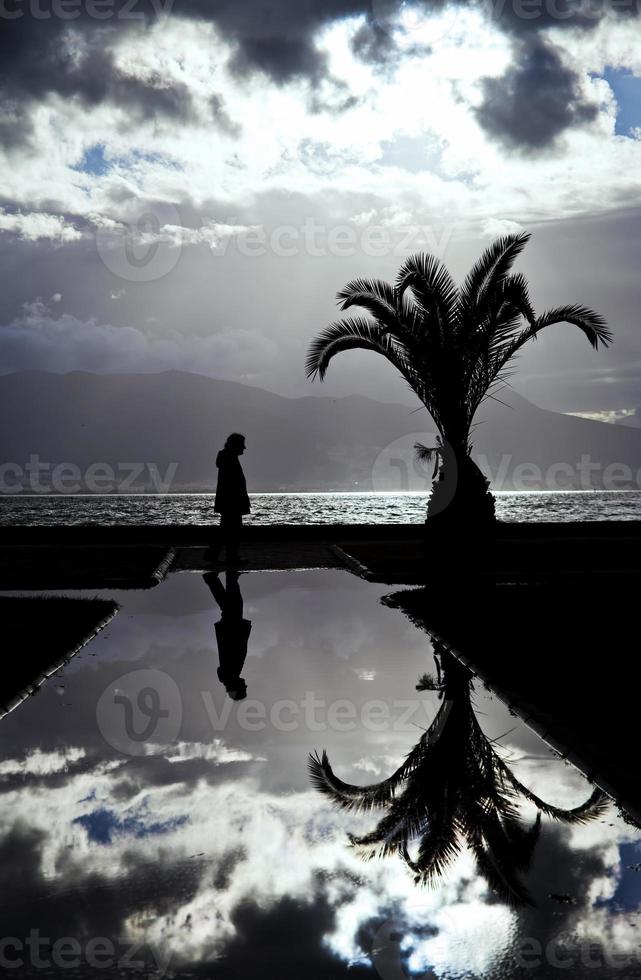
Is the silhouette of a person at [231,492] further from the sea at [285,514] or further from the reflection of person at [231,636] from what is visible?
the sea at [285,514]

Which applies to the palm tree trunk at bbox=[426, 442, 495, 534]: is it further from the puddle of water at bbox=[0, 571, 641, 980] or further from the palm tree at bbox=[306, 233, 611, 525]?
the puddle of water at bbox=[0, 571, 641, 980]

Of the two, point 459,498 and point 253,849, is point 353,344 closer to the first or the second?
point 459,498

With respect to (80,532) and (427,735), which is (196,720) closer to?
(427,735)

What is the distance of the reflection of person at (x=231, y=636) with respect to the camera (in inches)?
264

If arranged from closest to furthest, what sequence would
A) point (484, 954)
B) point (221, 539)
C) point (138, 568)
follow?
point (484, 954)
point (138, 568)
point (221, 539)

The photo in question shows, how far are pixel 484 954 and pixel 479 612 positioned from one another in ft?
24.1

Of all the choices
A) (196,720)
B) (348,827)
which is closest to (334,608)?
(196,720)

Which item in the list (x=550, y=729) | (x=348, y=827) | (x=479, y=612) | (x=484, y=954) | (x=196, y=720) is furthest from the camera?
(x=479, y=612)

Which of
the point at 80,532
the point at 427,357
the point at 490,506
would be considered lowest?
the point at 80,532

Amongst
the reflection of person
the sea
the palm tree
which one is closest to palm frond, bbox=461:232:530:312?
the palm tree

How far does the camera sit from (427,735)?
5.41 m

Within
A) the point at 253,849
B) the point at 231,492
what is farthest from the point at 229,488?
the point at 253,849

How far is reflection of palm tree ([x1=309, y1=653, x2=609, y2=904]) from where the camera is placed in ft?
11.8

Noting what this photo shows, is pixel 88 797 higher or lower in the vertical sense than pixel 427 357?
lower
